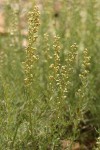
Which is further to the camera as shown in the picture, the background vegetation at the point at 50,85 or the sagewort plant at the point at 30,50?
the background vegetation at the point at 50,85

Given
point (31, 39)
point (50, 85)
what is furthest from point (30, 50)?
point (50, 85)

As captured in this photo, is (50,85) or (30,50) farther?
(50,85)

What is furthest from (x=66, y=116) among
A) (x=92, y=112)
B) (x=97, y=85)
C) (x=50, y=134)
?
(x=50, y=134)

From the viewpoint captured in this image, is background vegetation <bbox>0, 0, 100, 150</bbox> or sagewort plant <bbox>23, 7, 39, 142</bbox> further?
background vegetation <bbox>0, 0, 100, 150</bbox>

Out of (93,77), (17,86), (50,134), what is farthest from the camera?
(93,77)

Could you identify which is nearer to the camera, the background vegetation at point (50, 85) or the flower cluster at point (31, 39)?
the flower cluster at point (31, 39)

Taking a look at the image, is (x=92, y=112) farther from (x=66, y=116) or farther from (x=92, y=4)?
(x=92, y=4)

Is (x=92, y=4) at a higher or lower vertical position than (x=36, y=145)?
higher

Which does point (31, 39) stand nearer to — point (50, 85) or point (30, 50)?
point (30, 50)
